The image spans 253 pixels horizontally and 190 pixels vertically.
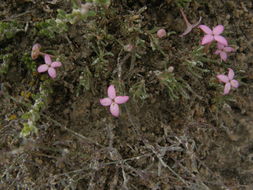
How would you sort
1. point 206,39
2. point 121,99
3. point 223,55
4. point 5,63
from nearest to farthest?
point 121,99
point 206,39
point 5,63
point 223,55

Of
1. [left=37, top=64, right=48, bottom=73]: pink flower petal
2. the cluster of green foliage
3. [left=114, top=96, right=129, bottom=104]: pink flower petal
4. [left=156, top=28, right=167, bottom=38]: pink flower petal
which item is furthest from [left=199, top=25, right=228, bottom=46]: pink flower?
the cluster of green foliage

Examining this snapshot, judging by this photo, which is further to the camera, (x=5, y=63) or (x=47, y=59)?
(x=5, y=63)

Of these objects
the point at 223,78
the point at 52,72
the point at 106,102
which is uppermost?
the point at 52,72

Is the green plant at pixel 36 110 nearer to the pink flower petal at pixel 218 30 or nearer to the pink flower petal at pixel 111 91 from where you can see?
the pink flower petal at pixel 111 91

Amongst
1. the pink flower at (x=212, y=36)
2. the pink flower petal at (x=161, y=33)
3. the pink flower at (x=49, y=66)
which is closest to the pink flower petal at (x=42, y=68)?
the pink flower at (x=49, y=66)

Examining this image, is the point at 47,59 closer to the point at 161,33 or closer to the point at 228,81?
the point at 161,33

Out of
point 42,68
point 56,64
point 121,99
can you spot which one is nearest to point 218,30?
point 121,99

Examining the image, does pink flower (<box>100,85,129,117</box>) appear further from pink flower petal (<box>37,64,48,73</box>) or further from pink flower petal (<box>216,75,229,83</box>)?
pink flower petal (<box>216,75,229,83</box>)

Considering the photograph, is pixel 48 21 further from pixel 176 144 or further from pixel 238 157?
pixel 238 157
